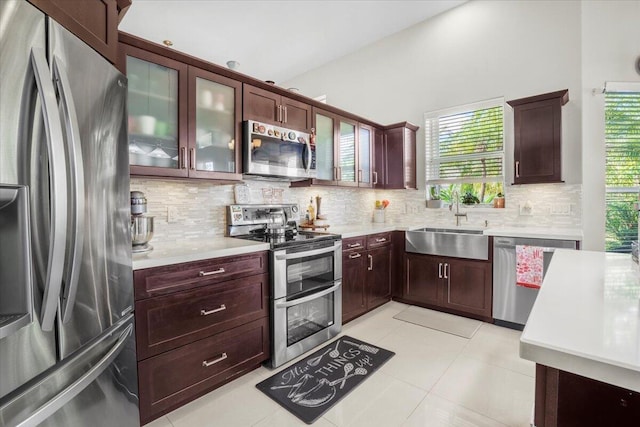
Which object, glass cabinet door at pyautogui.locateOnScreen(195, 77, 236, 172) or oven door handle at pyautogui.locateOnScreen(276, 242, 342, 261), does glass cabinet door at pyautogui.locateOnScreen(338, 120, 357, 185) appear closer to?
oven door handle at pyautogui.locateOnScreen(276, 242, 342, 261)

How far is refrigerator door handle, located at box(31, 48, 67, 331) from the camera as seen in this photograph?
2.84ft

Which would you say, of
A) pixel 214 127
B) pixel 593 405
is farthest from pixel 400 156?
pixel 593 405

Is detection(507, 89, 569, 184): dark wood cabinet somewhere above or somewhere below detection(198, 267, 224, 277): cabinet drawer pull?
above

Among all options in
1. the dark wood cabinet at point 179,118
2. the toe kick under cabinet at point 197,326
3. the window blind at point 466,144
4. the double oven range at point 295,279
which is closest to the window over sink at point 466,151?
the window blind at point 466,144

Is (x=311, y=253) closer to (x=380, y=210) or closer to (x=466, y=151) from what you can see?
(x=380, y=210)

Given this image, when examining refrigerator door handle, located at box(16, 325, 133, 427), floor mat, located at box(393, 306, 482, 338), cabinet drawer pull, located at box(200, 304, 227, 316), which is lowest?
floor mat, located at box(393, 306, 482, 338)

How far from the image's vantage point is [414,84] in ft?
13.3

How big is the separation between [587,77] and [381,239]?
101 inches

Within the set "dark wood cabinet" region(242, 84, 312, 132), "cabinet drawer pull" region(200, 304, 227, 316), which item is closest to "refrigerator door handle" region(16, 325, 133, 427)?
"cabinet drawer pull" region(200, 304, 227, 316)

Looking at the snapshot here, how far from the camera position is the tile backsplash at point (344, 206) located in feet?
7.43

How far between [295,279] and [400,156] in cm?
236

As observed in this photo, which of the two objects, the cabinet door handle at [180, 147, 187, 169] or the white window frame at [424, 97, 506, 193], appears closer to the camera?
the cabinet door handle at [180, 147, 187, 169]

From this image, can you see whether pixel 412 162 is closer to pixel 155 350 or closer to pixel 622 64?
pixel 622 64

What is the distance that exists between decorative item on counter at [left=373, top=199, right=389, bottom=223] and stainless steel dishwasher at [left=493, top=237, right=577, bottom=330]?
1.55 meters
